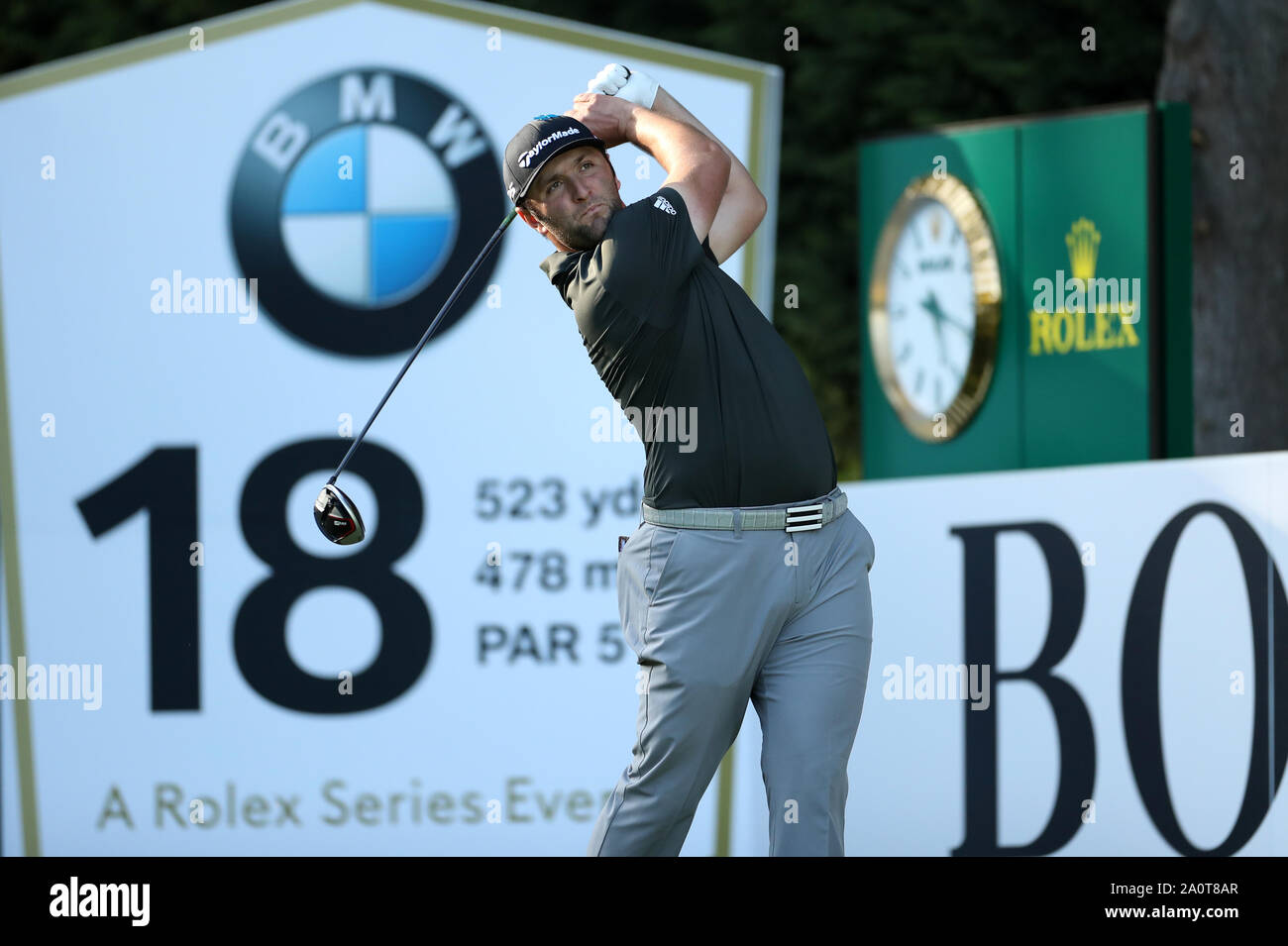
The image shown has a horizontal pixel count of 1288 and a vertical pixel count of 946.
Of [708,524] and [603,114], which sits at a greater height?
[603,114]

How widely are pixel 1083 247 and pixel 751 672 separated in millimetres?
2364

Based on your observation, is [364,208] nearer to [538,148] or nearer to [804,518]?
[538,148]

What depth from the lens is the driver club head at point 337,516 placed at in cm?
385

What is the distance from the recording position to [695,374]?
11.6ft

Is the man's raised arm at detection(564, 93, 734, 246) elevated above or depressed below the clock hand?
above

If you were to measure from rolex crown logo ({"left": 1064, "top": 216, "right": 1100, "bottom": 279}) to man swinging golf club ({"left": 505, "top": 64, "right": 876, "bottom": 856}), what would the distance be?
6.63ft

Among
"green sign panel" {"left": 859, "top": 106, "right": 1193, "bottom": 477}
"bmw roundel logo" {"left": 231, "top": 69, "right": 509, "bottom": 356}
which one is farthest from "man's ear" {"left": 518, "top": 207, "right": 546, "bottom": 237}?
"green sign panel" {"left": 859, "top": 106, "right": 1193, "bottom": 477}

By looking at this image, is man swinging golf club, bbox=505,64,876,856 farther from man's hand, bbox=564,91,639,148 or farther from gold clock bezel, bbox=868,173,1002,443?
gold clock bezel, bbox=868,173,1002,443

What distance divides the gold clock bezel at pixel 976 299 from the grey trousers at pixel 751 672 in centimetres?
236

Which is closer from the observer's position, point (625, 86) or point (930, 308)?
point (625, 86)

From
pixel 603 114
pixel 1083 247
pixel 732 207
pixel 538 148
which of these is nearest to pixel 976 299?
pixel 1083 247

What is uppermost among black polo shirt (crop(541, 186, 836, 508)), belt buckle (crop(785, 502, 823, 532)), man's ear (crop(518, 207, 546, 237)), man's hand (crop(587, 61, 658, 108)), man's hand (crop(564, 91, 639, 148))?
man's hand (crop(587, 61, 658, 108))

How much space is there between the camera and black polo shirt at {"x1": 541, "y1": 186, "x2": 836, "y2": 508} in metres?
3.47

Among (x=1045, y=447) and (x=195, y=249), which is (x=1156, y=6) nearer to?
(x=1045, y=447)
